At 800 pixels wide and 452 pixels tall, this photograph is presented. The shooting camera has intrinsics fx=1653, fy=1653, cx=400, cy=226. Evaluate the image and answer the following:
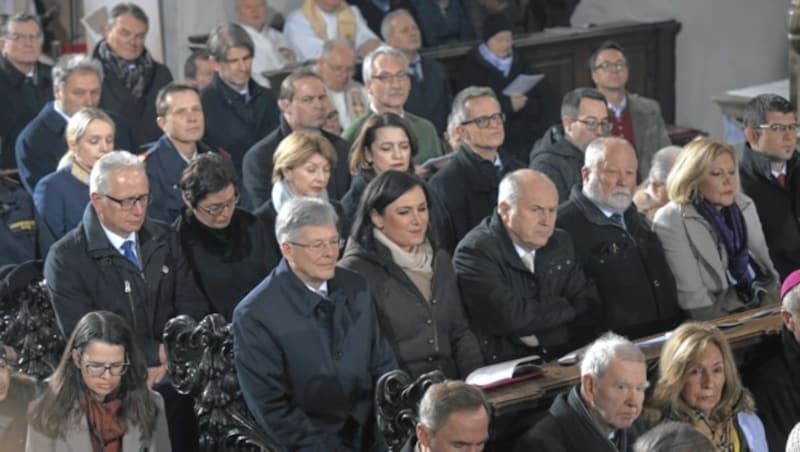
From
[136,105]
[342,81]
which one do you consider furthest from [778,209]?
[136,105]

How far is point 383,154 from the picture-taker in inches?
300

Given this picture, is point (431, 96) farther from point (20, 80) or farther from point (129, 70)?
point (20, 80)

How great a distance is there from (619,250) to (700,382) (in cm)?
115

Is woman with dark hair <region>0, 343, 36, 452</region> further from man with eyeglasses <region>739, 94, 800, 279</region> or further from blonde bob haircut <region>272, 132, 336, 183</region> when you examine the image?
man with eyeglasses <region>739, 94, 800, 279</region>

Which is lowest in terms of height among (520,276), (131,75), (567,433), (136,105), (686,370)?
(567,433)

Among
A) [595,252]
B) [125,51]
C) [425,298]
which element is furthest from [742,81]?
[425,298]

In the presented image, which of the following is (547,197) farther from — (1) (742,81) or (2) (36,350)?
(1) (742,81)

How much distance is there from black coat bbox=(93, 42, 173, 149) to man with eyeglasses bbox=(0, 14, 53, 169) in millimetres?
336

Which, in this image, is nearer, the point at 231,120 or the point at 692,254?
the point at 692,254

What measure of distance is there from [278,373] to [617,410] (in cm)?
120

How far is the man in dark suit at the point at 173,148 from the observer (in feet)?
25.3

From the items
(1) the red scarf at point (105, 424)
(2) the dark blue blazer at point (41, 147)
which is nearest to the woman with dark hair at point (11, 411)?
(1) the red scarf at point (105, 424)

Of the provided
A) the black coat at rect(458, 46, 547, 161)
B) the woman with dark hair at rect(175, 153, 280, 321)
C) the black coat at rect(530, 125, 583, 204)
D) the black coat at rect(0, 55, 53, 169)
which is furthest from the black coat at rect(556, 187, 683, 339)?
the black coat at rect(0, 55, 53, 169)

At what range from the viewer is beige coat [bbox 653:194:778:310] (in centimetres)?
720
